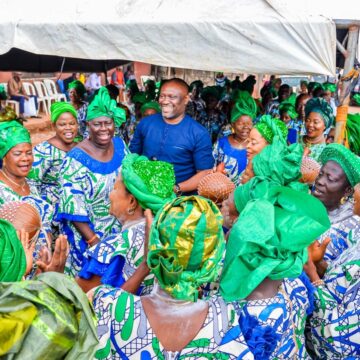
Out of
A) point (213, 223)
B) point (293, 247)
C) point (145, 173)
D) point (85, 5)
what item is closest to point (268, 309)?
point (293, 247)

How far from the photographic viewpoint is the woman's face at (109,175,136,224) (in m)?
2.26

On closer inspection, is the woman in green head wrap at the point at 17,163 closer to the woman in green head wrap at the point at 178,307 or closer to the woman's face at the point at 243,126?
the woman in green head wrap at the point at 178,307

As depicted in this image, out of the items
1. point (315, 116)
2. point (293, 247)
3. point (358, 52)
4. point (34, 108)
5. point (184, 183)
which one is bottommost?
point (34, 108)

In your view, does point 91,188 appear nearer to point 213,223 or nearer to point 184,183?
point 184,183

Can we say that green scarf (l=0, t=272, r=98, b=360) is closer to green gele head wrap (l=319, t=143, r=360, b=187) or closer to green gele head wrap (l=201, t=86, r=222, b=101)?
green gele head wrap (l=319, t=143, r=360, b=187)

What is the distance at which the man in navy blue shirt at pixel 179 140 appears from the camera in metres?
4.09

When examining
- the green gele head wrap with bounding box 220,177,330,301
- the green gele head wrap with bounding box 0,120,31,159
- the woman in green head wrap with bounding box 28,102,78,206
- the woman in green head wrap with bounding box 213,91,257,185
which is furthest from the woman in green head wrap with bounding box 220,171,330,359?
the woman in green head wrap with bounding box 28,102,78,206

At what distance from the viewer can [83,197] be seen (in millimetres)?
3346

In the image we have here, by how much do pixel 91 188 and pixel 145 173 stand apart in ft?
4.12

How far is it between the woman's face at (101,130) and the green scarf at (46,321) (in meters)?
2.33

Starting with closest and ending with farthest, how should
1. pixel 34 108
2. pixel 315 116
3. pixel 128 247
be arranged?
pixel 128 247, pixel 315 116, pixel 34 108

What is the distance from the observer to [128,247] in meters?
2.16

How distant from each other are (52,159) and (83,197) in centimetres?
89

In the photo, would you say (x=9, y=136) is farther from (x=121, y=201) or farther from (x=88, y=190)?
(x=121, y=201)
